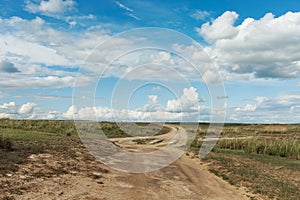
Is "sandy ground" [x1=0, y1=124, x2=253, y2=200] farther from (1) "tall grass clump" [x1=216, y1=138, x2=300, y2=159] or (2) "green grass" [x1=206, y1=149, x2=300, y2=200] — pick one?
(1) "tall grass clump" [x1=216, y1=138, x2=300, y2=159]

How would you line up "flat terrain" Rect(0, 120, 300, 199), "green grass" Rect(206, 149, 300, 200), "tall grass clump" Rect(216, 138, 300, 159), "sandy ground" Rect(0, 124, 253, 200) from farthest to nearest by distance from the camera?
1. "tall grass clump" Rect(216, 138, 300, 159)
2. "green grass" Rect(206, 149, 300, 200)
3. "flat terrain" Rect(0, 120, 300, 199)
4. "sandy ground" Rect(0, 124, 253, 200)

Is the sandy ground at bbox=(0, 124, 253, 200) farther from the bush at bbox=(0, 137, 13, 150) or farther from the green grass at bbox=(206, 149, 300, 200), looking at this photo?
the bush at bbox=(0, 137, 13, 150)

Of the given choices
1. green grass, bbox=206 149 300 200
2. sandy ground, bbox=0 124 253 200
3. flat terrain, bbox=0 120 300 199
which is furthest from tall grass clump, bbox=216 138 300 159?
sandy ground, bbox=0 124 253 200

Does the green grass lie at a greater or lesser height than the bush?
lesser

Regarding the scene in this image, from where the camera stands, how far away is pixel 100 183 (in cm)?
1322

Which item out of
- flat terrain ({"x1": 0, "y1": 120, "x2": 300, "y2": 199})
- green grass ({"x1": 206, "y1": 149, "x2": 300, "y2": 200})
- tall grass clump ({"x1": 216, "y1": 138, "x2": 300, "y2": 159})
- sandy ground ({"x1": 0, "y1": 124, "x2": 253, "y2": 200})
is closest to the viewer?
sandy ground ({"x1": 0, "y1": 124, "x2": 253, "y2": 200})

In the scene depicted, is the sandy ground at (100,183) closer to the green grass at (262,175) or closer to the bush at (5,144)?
the green grass at (262,175)

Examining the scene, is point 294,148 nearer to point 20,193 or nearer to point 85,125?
point 20,193

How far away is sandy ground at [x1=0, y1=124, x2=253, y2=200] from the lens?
36.3 feet

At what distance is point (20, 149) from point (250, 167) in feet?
44.0

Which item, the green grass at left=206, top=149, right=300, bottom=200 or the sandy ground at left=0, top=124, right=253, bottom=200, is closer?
the sandy ground at left=0, top=124, right=253, bottom=200

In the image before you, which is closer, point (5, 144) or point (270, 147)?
point (5, 144)

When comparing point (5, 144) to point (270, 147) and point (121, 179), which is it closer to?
point (121, 179)

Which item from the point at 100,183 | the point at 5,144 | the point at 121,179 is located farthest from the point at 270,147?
the point at 5,144
